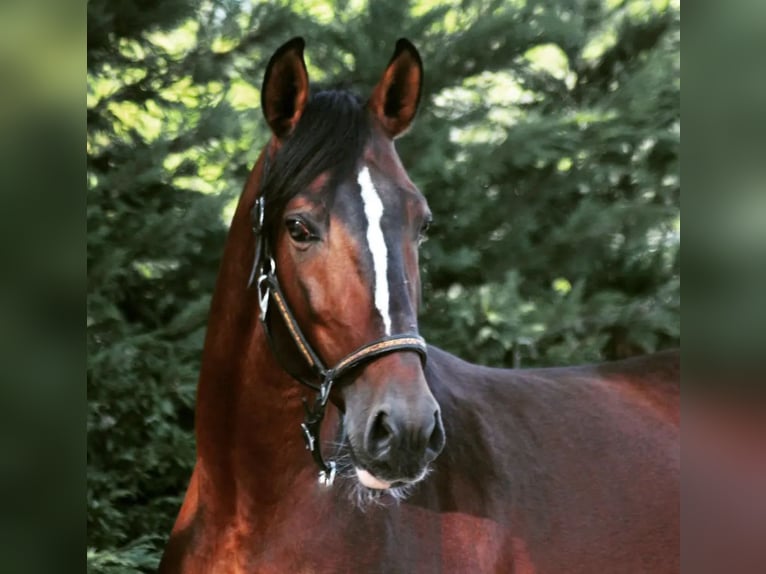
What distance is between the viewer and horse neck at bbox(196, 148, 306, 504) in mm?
1844

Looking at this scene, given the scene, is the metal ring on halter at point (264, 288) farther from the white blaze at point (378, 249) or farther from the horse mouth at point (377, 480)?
the horse mouth at point (377, 480)

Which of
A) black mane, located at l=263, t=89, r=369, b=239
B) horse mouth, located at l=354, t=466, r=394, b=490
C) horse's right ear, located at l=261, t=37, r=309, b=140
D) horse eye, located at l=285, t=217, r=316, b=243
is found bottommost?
horse mouth, located at l=354, t=466, r=394, b=490

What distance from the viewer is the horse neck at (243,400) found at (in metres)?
1.84

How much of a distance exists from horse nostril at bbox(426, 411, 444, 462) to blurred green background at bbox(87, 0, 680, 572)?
1.55 meters

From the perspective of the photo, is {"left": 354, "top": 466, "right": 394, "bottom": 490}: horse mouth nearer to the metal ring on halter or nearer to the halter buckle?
the halter buckle

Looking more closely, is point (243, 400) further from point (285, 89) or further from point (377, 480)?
point (285, 89)

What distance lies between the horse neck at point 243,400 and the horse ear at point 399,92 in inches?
12.4

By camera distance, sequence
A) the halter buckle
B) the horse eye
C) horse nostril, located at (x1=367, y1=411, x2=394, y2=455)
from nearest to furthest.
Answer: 1. horse nostril, located at (x1=367, y1=411, x2=394, y2=455)
2. the horse eye
3. the halter buckle

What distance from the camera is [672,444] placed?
2379 mm

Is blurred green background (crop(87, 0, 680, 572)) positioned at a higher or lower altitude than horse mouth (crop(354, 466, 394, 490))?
higher

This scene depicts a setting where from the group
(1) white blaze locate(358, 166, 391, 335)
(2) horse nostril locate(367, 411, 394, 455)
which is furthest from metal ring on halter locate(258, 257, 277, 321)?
(2) horse nostril locate(367, 411, 394, 455)

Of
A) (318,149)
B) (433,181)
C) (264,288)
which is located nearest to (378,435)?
(264,288)

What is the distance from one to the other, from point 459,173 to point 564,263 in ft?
2.19

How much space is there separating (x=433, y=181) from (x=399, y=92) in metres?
1.59
